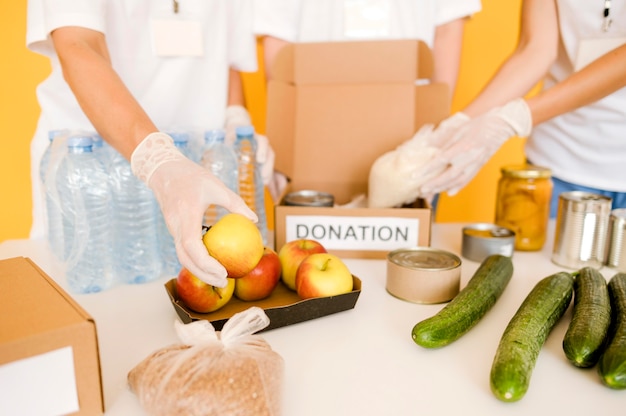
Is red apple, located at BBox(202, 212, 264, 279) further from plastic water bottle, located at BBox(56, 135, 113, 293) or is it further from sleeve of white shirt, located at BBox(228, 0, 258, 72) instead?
sleeve of white shirt, located at BBox(228, 0, 258, 72)

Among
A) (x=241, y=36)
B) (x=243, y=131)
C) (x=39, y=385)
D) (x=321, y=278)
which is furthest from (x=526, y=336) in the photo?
(x=241, y=36)

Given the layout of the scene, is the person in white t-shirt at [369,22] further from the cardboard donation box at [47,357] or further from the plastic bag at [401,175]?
the cardboard donation box at [47,357]

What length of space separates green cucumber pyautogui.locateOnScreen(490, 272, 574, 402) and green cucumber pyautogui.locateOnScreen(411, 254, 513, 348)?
75mm

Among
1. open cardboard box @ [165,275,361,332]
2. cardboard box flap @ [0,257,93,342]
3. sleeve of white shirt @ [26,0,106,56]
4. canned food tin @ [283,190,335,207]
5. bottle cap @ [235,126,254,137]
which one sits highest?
sleeve of white shirt @ [26,0,106,56]

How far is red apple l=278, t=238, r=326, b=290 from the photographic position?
1.03 meters

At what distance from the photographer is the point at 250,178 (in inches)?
57.3

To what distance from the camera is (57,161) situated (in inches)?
42.9

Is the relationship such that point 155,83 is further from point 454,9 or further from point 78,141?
point 454,9

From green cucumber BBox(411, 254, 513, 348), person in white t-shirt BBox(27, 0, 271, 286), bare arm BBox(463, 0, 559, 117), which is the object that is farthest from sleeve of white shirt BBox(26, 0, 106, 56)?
bare arm BBox(463, 0, 559, 117)

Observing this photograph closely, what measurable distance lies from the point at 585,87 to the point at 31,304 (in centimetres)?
145

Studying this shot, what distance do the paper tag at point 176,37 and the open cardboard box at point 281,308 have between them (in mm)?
836

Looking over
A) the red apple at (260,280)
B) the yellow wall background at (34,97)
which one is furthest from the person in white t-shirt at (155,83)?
the yellow wall background at (34,97)

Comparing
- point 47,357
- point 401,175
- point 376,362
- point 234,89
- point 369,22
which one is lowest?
point 376,362

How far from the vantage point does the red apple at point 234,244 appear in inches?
34.0
